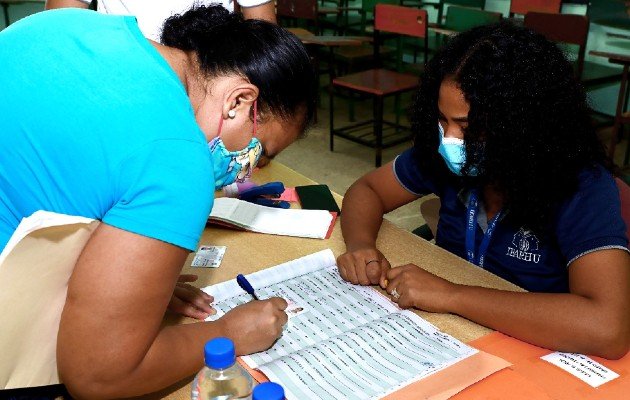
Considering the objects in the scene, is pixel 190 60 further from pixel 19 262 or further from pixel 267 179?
pixel 267 179

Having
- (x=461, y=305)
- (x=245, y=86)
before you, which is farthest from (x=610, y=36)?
(x=245, y=86)

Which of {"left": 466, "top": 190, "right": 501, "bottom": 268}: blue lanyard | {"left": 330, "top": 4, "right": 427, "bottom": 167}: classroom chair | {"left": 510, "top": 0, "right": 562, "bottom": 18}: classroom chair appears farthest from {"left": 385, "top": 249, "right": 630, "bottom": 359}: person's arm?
A: {"left": 510, "top": 0, "right": 562, "bottom": 18}: classroom chair

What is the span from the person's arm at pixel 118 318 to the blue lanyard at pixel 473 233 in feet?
2.52

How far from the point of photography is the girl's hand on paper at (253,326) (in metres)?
0.97

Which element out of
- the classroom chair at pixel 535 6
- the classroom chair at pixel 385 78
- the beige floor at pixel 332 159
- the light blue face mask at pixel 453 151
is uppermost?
the classroom chair at pixel 535 6

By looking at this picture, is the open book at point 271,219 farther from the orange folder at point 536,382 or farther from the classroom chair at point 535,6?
the classroom chair at point 535,6

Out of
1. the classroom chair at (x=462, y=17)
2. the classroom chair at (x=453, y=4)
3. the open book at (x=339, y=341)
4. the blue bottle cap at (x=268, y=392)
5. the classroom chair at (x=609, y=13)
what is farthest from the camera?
the classroom chair at (x=453, y=4)

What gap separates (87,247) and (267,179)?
1.07 metres

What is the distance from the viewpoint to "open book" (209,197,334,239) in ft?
4.70

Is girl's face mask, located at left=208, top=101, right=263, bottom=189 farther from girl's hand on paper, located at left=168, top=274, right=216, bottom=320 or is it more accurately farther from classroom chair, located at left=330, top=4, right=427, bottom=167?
classroom chair, located at left=330, top=4, right=427, bottom=167

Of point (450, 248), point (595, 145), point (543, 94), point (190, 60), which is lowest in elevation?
point (450, 248)

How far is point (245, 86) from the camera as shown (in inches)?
33.0

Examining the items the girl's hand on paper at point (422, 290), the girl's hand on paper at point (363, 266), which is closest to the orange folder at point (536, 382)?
the girl's hand on paper at point (422, 290)

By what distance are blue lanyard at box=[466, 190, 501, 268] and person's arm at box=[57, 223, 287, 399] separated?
2.52ft
